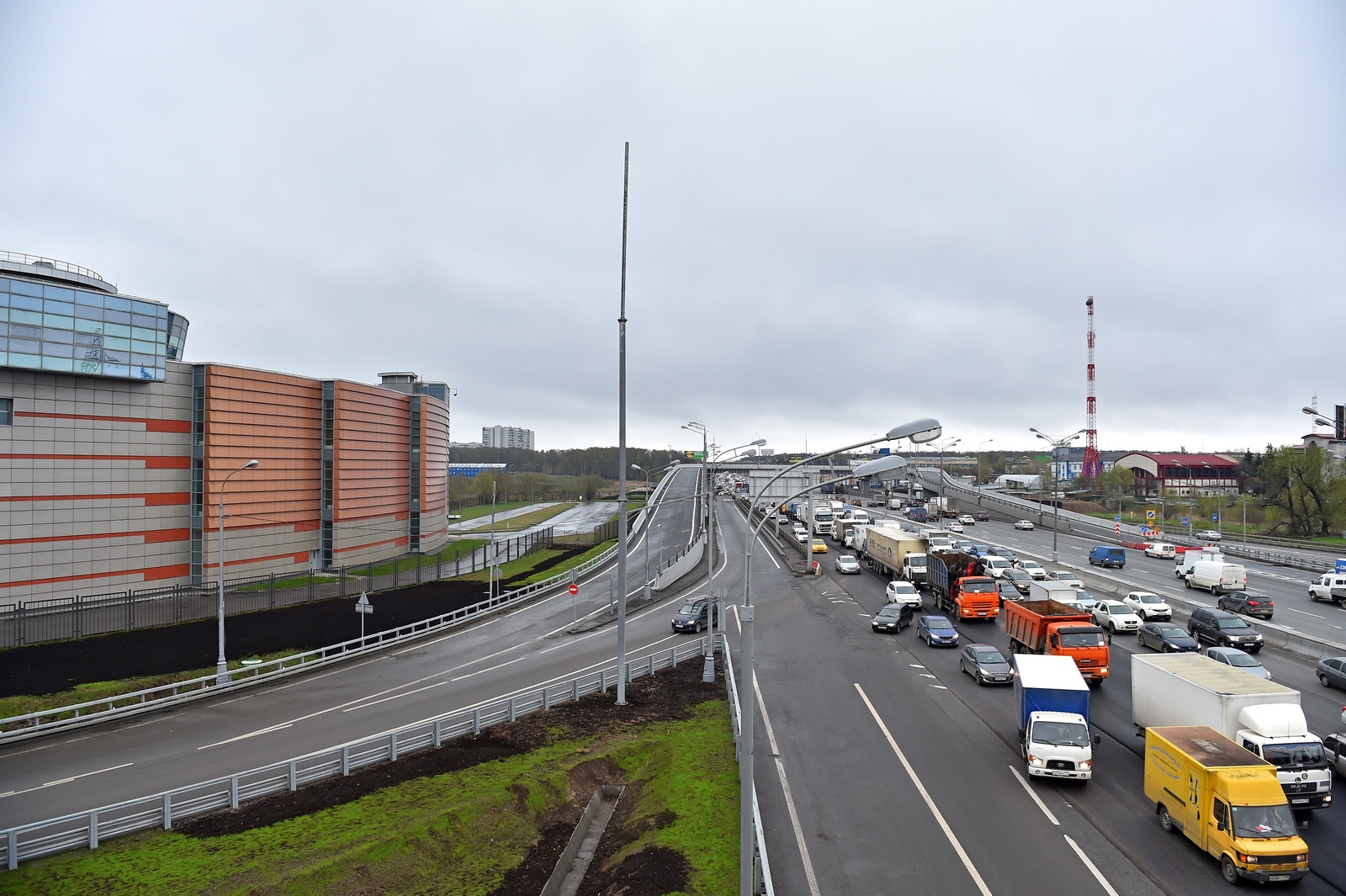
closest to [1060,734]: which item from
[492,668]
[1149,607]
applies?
[1149,607]

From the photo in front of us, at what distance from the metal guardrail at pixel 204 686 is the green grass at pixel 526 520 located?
62.9 metres

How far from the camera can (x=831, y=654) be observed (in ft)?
109

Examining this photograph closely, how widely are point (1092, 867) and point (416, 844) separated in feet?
45.1

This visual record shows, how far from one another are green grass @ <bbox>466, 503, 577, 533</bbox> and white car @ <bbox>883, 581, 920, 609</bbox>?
231 feet

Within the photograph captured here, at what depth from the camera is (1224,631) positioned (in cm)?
3166

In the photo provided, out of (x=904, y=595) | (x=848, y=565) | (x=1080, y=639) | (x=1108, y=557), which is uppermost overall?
(x=1080, y=639)

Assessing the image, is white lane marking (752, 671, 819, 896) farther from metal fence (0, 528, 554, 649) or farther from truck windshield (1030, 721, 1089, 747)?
metal fence (0, 528, 554, 649)

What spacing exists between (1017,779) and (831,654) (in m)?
14.2

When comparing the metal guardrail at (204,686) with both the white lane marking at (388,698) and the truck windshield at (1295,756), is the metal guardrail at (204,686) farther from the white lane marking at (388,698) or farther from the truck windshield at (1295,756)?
the truck windshield at (1295,756)

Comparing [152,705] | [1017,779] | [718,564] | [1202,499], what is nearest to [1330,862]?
[1017,779]

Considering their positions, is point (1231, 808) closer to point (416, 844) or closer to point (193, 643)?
point (416, 844)

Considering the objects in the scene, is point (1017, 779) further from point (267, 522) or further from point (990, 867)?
point (267, 522)

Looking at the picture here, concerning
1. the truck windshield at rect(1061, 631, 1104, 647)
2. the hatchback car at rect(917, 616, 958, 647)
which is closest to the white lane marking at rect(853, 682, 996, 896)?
the truck windshield at rect(1061, 631, 1104, 647)

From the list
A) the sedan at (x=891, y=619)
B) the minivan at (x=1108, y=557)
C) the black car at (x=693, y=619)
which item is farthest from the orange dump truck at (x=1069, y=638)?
the minivan at (x=1108, y=557)
